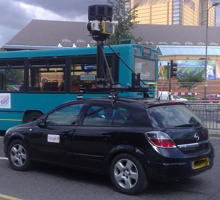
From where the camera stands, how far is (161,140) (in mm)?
5578

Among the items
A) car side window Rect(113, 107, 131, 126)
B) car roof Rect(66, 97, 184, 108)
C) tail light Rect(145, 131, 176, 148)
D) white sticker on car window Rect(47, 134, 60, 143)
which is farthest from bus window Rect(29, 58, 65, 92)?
tail light Rect(145, 131, 176, 148)

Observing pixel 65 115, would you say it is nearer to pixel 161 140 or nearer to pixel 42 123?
pixel 42 123

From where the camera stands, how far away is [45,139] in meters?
6.90

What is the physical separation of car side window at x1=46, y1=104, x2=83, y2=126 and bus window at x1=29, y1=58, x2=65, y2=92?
14.2 ft

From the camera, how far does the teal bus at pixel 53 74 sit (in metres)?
10.5

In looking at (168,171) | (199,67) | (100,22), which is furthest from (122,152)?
(199,67)

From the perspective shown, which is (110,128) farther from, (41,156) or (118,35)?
(118,35)

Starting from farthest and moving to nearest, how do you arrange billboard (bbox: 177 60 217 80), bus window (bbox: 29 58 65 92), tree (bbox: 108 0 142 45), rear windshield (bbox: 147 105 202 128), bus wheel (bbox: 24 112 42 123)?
billboard (bbox: 177 60 217 80) → tree (bbox: 108 0 142 45) → bus wheel (bbox: 24 112 42 123) → bus window (bbox: 29 58 65 92) → rear windshield (bbox: 147 105 202 128)

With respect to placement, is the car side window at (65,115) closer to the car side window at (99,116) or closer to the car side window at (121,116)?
the car side window at (99,116)

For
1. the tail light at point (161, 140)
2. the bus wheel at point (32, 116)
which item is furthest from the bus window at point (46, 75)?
the tail light at point (161, 140)

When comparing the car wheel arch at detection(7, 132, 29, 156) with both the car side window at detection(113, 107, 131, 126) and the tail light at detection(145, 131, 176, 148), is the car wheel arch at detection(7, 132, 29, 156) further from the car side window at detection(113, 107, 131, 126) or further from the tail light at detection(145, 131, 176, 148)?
the tail light at detection(145, 131, 176, 148)

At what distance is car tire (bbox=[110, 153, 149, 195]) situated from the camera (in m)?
5.68

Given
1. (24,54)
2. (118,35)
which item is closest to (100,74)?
(24,54)

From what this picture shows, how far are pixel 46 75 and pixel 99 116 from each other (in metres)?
5.55
